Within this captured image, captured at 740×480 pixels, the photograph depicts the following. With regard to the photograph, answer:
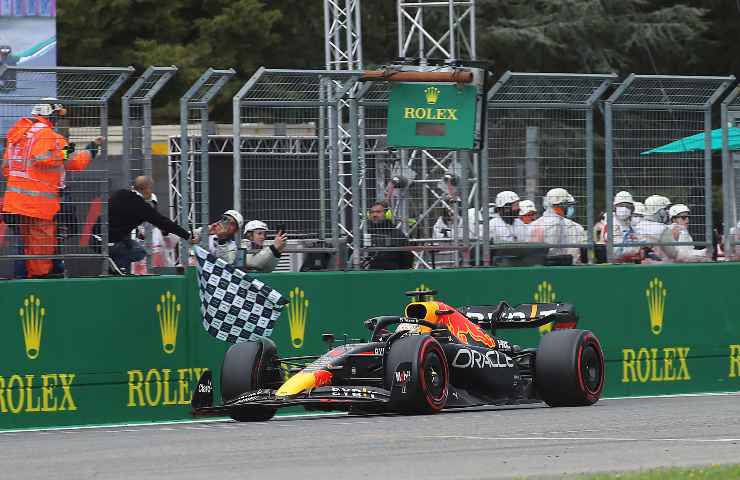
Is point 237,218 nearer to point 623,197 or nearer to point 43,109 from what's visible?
point 43,109

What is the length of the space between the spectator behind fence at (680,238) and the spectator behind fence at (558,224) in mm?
944

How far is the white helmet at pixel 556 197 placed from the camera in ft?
51.4

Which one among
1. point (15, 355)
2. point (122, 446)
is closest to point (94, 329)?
point (15, 355)

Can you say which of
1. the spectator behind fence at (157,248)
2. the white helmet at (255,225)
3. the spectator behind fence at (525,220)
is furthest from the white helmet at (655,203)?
the spectator behind fence at (157,248)

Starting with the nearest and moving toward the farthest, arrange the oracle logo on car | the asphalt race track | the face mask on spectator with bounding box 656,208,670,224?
the asphalt race track < the oracle logo on car < the face mask on spectator with bounding box 656,208,670,224

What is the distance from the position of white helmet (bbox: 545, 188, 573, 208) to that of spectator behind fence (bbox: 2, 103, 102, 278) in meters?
4.14

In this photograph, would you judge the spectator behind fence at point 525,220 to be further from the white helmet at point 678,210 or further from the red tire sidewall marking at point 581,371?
the red tire sidewall marking at point 581,371

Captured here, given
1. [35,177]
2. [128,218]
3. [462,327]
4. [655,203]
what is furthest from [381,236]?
[35,177]

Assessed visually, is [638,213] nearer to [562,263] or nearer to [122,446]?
[562,263]

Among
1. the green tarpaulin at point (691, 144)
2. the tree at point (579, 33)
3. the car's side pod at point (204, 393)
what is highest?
the tree at point (579, 33)

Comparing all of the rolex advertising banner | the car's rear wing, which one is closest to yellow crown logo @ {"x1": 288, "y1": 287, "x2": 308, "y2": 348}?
the car's rear wing

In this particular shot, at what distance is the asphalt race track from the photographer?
379 inches

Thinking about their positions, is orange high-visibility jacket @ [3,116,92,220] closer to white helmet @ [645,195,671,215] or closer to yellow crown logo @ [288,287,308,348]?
yellow crown logo @ [288,287,308,348]

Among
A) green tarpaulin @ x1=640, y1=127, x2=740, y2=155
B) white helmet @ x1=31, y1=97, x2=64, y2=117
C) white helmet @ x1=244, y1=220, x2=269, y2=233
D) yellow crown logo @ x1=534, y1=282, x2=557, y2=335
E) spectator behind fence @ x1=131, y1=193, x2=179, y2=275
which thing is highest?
white helmet @ x1=31, y1=97, x2=64, y2=117
